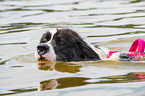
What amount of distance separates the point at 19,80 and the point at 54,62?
4.00 ft

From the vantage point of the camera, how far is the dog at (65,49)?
21.8ft

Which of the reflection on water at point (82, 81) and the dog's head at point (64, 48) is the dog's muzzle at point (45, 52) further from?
the reflection on water at point (82, 81)

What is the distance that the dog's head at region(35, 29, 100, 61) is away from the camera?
6.64 m

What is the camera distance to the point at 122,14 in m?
12.9

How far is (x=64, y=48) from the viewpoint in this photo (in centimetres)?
675

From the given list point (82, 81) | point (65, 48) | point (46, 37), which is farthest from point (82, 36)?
point (82, 81)

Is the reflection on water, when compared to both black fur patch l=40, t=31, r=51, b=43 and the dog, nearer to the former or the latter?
the dog

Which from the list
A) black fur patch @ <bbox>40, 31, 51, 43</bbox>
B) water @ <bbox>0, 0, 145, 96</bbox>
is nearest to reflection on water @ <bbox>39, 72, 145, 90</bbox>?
water @ <bbox>0, 0, 145, 96</bbox>

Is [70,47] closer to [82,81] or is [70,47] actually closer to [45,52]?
[45,52]

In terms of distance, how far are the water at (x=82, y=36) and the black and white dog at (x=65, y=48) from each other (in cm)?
17

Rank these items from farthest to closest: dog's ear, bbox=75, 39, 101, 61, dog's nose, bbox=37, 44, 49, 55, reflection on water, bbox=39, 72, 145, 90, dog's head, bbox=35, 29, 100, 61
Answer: dog's ear, bbox=75, 39, 101, 61 < dog's head, bbox=35, 29, 100, 61 < dog's nose, bbox=37, 44, 49, 55 < reflection on water, bbox=39, 72, 145, 90

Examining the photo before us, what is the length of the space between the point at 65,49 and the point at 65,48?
0.8 inches

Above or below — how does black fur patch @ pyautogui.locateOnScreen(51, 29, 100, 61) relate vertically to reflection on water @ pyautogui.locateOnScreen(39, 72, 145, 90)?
above

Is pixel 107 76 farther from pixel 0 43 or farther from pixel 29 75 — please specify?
pixel 0 43
